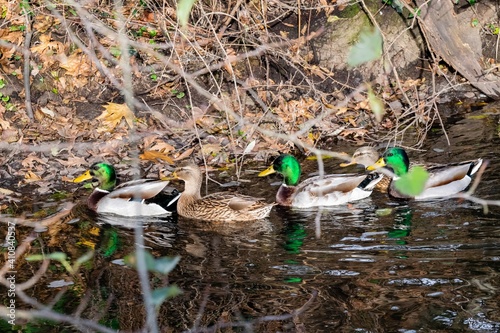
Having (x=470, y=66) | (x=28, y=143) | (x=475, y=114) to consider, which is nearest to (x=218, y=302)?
(x=28, y=143)

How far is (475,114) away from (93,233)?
534cm

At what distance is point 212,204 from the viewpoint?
26.5ft

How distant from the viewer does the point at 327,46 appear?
1130cm

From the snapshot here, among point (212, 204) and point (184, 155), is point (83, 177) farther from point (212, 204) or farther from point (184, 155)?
point (212, 204)

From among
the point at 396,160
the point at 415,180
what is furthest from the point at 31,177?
the point at 415,180

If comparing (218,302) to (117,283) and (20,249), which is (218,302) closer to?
(117,283)

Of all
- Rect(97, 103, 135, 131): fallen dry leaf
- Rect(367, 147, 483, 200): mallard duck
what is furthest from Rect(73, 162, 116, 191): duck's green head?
Rect(367, 147, 483, 200): mallard duck

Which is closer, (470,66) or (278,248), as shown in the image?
(278,248)

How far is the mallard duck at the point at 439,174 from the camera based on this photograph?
324 inches

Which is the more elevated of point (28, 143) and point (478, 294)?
point (28, 143)

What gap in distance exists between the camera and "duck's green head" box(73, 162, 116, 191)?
8.76 meters

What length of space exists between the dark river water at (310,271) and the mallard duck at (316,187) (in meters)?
0.17

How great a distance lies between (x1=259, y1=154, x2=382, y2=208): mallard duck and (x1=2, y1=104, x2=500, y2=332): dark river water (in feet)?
0.56

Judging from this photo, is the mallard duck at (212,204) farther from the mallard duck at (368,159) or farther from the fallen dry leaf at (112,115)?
the fallen dry leaf at (112,115)
